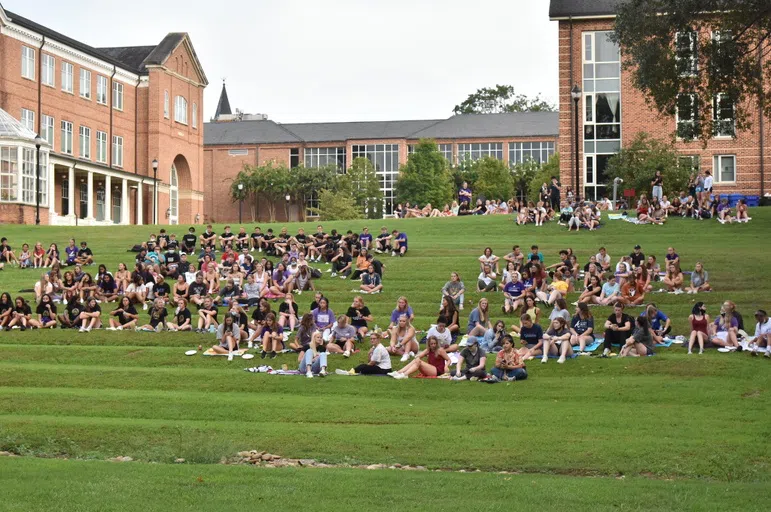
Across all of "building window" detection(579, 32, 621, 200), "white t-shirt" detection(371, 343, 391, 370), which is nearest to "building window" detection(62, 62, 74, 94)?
"building window" detection(579, 32, 621, 200)

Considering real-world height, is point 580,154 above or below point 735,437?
above

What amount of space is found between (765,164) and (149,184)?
3916cm

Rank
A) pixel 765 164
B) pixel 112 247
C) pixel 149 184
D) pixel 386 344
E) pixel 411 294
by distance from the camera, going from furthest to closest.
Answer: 1. pixel 149 184
2. pixel 765 164
3. pixel 112 247
4. pixel 411 294
5. pixel 386 344

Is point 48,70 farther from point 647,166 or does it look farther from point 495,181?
point 495,181

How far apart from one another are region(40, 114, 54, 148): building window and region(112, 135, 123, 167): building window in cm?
724

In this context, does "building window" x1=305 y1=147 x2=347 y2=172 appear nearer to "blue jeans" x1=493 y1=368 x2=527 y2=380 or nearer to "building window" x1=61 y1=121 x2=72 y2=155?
"building window" x1=61 y1=121 x2=72 y2=155

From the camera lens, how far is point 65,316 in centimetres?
2672

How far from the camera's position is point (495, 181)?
284ft

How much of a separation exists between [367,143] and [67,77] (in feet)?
132

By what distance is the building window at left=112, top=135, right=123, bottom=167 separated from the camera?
68625mm

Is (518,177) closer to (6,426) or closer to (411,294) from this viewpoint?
(411,294)

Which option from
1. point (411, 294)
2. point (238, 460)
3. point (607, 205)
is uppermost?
point (607, 205)

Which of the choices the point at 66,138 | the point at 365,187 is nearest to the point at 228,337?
the point at 66,138

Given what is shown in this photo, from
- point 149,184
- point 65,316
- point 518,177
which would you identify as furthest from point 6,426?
point 518,177
